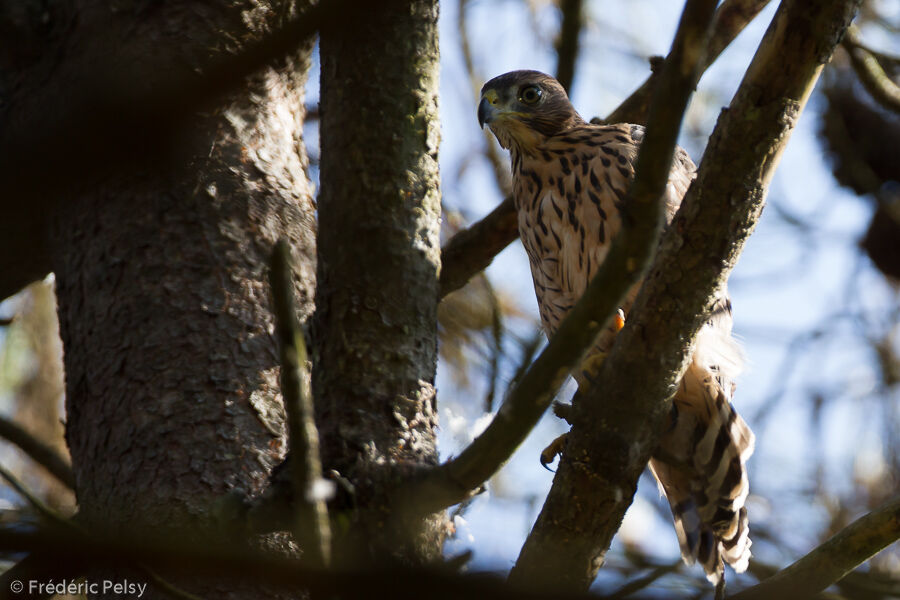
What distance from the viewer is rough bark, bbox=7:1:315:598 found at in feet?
8.33

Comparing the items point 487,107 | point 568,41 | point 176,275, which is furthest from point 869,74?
point 176,275

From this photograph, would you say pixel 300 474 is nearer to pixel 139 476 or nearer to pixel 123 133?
pixel 123 133

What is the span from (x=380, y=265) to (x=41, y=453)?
1.55 meters

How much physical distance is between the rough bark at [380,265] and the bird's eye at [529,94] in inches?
62.0

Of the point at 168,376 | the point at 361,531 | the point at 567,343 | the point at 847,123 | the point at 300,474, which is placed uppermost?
the point at 847,123

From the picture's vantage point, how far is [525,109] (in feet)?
13.2

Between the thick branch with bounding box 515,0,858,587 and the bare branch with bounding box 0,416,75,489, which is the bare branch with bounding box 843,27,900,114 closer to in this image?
the thick branch with bounding box 515,0,858,587

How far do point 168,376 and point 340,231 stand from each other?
2.55ft

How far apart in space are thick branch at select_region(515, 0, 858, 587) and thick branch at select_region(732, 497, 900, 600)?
0.38 m

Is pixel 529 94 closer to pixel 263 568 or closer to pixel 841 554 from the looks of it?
pixel 841 554

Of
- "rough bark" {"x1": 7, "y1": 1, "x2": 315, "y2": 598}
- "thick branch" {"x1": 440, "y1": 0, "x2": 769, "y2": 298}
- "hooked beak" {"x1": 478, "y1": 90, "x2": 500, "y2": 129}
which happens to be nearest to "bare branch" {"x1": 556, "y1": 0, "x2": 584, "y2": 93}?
"thick branch" {"x1": 440, "y1": 0, "x2": 769, "y2": 298}

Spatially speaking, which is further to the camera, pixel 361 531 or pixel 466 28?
pixel 466 28

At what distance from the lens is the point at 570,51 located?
332 centimetres

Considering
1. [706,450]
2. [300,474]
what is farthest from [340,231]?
[706,450]
